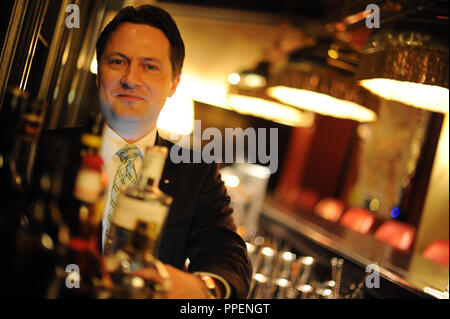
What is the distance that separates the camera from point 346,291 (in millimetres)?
1961

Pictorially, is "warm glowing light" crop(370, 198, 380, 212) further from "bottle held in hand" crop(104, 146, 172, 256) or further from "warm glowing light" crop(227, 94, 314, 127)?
"bottle held in hand" crop(104, 146, 172, 256)

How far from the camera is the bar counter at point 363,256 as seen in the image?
7.70 ft

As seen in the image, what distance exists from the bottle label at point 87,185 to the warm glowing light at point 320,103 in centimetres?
315

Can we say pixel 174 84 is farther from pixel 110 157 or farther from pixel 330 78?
pixel 330 78

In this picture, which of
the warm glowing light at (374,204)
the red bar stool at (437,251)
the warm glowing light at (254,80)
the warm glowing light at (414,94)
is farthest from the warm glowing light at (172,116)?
the warm glowing light at (374,204)

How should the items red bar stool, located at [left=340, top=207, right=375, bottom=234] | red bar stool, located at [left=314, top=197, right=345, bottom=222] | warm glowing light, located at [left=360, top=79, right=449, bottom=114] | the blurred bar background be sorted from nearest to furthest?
the blurred bar background → warm glowing light, located at [left=360, top=79, right=449, bottom=114] → red bar stool, located at [left=340, top=207, right=375, bottom=234] → red bar stool, located at [left=314, top=197, right=345, bottom=222]

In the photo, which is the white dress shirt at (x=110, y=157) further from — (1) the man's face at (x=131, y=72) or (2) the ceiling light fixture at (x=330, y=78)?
(2) the ceiling light fixture at (x=330, y=78)

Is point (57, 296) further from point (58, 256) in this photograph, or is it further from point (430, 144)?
point (430, 144)

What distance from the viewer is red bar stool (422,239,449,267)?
11.5 feet

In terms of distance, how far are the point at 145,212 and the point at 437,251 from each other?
3.28 meters

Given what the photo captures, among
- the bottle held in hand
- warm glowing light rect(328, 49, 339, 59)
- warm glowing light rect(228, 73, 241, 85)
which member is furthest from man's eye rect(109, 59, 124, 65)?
warm glowing light rect(228, 73, 241, 85)

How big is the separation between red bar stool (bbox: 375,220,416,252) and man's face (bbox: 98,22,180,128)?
4004mm

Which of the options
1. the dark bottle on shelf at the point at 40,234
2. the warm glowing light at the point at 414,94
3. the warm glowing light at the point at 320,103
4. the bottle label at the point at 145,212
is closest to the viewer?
the dark bottle on shelf at the point at 40,234

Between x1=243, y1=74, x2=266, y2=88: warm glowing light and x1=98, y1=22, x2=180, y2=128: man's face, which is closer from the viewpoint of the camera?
x1=98, y1=22, x2=180, y2=128: man's face
